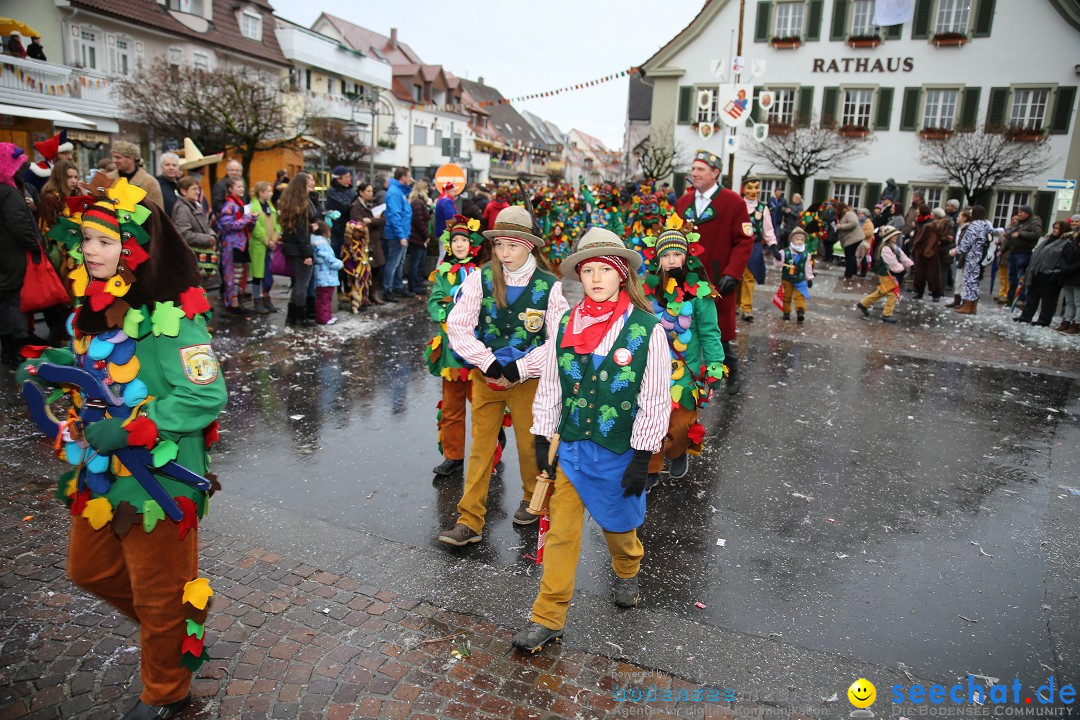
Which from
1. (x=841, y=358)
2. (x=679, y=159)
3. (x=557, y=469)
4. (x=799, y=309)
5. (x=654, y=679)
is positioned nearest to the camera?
(x=654, y=679)

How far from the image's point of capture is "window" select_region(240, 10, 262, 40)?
33.7 m

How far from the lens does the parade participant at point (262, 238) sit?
978 cm

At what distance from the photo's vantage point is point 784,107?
30.0m

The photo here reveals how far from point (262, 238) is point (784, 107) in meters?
26.1

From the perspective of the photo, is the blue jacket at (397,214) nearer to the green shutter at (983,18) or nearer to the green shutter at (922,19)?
the green shutter at (922,19)

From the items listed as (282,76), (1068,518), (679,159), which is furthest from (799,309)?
(282,76)

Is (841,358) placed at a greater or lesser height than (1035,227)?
lesser

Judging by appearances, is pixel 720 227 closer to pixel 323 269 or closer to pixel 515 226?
pixel 515 226

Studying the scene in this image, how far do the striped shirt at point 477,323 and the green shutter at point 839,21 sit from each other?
97.7 ft

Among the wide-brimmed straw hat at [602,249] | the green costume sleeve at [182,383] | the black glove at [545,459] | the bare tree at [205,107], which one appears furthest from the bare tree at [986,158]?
the green costume sleeve at [182,383]

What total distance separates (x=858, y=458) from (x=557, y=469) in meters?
3.60

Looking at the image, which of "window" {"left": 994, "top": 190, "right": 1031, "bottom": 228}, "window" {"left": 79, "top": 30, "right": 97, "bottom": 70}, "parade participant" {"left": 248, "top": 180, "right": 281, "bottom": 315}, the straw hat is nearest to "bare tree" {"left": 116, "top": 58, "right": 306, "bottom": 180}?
"window" {"left": 79, "top": 30, "right": 97, "bottom": 70}

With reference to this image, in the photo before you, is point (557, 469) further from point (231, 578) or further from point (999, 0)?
point (999, 0)

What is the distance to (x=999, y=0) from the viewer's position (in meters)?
26.5
